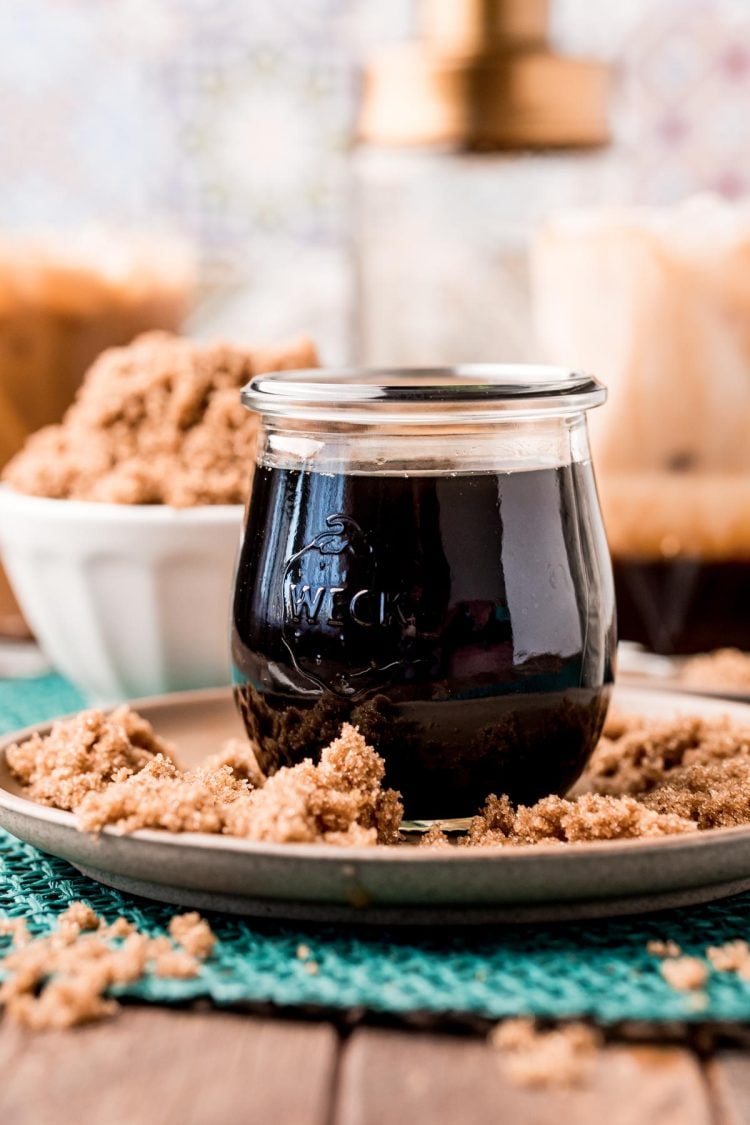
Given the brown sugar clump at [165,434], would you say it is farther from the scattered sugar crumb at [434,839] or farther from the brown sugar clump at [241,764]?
the scattered sugar crumb at [434,839]

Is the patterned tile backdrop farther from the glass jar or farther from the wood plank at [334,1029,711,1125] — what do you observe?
the wood plank at [334,1029,711,1125]

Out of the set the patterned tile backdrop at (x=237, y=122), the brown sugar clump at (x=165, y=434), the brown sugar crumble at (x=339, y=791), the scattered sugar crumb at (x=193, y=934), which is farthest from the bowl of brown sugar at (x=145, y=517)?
the patterned tile backdrop at (x=237, y=122)

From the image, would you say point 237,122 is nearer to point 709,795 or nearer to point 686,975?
point 709,795

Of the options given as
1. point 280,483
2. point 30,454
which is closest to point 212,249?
point 30,454

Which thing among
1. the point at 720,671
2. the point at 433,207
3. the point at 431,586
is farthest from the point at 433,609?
the point at 433,207

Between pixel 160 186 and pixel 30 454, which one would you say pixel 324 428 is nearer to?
pixel 30 454

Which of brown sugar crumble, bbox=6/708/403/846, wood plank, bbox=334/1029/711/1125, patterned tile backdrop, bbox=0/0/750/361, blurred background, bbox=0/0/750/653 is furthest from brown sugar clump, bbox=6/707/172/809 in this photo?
patterned tile backdrop, bbox=0/0/750/361
